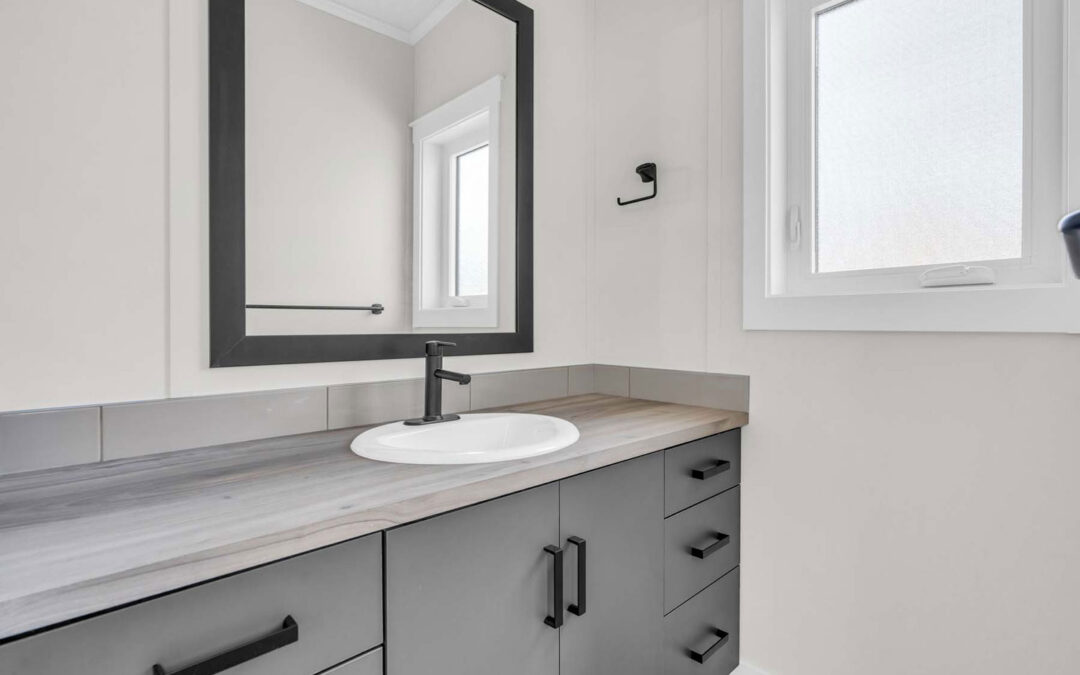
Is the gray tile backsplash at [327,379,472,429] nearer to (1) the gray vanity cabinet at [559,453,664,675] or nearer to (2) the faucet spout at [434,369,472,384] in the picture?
(2) the faucet spout at [434,369,472,384]

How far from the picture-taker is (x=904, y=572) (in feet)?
3.93

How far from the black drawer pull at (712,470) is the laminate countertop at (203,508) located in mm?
206

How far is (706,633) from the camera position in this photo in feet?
4.44

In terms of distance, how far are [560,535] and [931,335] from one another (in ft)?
3.08

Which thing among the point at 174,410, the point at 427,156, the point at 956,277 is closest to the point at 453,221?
the point at 427,156

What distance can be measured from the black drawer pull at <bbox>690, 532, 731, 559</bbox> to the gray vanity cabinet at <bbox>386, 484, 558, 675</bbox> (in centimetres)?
48

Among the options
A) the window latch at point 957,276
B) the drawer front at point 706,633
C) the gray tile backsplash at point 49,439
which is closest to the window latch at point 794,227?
the window latch at point 957,276

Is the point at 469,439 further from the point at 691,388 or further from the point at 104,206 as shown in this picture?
the point at 104,206

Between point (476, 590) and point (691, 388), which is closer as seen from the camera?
point (476, 590)

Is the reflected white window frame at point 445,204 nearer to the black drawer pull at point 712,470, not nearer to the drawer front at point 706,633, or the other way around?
the black drawer pull at point 712,470

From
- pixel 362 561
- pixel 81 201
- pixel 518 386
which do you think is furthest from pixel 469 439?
pixel 81 201

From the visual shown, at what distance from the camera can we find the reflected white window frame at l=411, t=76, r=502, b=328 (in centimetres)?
137

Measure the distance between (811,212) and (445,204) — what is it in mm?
1009

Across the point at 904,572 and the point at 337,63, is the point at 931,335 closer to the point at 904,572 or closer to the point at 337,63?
the point at 904,572
